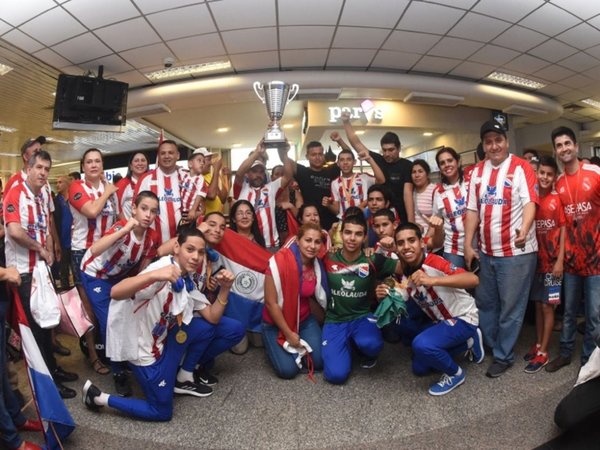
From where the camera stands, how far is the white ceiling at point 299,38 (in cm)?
405

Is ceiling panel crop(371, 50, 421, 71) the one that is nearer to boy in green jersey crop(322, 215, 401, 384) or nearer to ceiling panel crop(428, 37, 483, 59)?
ceiling panel crop(428, 37, 483, 59)

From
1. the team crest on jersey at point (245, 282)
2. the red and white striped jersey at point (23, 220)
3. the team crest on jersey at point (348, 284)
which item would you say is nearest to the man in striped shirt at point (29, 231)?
the red and white striped jersey at point (23, 220)

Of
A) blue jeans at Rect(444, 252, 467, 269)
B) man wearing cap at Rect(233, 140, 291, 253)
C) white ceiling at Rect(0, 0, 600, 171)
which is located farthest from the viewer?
white ceiling at Rect(0, 0, 600, 171)

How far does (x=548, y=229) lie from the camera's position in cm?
254

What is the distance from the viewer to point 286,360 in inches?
96.8

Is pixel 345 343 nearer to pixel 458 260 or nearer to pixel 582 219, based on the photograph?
pixel 458 260

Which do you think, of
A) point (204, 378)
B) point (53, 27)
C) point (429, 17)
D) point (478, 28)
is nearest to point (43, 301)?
point (204, 378)

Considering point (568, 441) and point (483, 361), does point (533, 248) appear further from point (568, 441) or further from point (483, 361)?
point (568, 441)

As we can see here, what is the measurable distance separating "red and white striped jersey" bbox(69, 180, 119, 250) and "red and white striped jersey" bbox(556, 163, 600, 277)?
3123 mm

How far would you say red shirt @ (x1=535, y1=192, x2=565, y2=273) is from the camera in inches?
97.6

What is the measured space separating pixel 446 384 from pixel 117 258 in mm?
2131

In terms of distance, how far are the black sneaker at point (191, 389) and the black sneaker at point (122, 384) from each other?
0.96ft

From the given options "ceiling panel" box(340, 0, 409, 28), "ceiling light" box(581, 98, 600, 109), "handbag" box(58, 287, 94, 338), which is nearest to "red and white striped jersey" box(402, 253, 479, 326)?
"handbag" box(58, 287, 94, 338)

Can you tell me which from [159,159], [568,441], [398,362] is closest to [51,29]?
[159,159]
